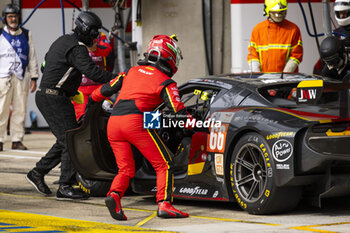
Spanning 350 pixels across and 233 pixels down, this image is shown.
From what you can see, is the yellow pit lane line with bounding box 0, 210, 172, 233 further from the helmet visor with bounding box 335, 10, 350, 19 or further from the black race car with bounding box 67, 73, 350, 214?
the helmet visor with bounding box 335, 10, 350, 19

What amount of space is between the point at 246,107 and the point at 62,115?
2277 mm

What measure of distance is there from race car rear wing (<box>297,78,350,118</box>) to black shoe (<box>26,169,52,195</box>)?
3403 millimetres

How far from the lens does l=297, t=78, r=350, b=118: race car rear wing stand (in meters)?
7.28

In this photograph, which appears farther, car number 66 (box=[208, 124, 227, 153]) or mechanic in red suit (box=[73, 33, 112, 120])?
mechanic in red suit (box=[73, 33, 112, 120])

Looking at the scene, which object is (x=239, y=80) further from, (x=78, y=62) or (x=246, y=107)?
(x=78, y=62)

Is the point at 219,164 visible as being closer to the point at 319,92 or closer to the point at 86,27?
the point at 319,92

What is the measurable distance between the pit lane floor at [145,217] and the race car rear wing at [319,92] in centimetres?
96

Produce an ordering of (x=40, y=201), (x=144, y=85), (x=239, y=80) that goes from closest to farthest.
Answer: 1. (x=144, y=85)
2. (x=239, y=80)
3. (x=40, y=201)

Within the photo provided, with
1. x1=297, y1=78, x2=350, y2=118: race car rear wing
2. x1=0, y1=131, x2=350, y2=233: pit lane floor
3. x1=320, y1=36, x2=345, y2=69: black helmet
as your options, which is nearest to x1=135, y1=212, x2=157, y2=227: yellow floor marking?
x1=0, y1=131, x2=350, y2=233: pit lane floor

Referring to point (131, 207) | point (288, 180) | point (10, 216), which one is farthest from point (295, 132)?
point (10, 216)

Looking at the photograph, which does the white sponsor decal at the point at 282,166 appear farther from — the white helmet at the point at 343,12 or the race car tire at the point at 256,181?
the white helmet at the point at 343,12

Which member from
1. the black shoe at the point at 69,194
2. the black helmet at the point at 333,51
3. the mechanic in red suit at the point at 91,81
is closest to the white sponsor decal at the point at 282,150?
the black helmet at the point at 333,51

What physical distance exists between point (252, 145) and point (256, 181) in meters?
0.33

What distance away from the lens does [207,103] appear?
8.41m
